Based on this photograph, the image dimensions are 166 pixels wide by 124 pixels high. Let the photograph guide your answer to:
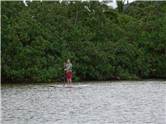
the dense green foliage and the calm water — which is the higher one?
the dense green foliage

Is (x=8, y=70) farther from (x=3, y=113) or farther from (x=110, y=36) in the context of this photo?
(x=3, y=113)

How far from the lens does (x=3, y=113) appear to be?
61.7 feet

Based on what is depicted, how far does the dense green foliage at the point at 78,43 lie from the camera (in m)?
39.7

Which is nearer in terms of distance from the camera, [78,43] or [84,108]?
[84,108]

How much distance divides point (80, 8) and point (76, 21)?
81.1 inches

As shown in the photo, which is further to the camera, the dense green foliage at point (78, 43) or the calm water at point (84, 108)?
the dense green foliage at point (78, 43)

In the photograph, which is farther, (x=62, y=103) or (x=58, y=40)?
(x=58, y=40)

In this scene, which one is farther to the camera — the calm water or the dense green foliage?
the dense green foliage

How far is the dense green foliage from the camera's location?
39719 mm

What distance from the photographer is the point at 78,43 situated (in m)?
44.7

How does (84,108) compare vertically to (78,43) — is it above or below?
below

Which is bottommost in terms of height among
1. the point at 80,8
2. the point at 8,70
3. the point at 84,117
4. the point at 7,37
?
the point at 84,117

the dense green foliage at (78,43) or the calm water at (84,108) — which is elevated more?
the dense green foliage at (78,43)

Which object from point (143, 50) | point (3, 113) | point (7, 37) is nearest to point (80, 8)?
point (143, 50)
